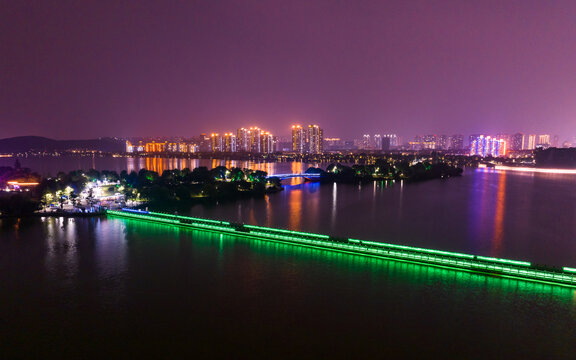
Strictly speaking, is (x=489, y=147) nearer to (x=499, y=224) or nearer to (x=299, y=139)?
(x=299, y=139)

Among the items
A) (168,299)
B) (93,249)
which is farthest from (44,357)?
(93,249)

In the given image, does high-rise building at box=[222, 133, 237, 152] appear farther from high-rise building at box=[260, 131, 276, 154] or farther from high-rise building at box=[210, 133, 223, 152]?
high-rise building at box=[260, 131, 276, 154]

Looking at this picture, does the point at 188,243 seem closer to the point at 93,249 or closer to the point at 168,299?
the point at 93,249

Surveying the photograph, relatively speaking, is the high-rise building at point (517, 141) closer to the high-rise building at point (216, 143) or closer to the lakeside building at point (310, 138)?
the lakeside building at point (310, 138)

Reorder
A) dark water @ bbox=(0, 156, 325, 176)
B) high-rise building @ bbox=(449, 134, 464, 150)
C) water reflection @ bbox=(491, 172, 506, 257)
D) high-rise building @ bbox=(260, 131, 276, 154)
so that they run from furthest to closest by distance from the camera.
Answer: high-rise building @ bbox=(449, 134, 464, 150), high-rise building @ bbox=(260, 131, 276, 154), dark water @ bbox=(0, 156, 325, 176), water reflection @ bbox=(491, 172, 506, 257)

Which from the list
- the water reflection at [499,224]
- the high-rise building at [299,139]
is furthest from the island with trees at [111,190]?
the high-rise building at [299,139]

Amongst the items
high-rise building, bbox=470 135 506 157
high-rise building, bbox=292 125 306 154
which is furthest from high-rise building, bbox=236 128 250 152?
high-rise building, bbox=470 135 506 157

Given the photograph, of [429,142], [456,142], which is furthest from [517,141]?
[429,142]
